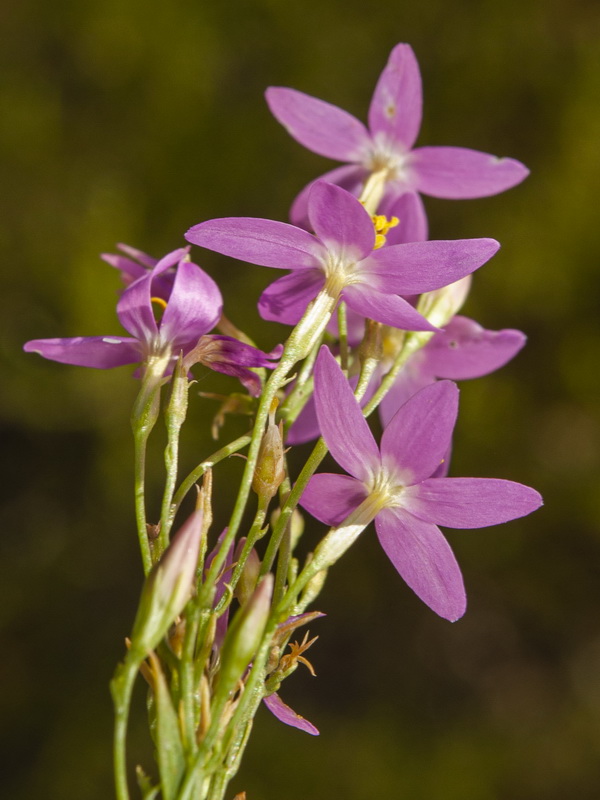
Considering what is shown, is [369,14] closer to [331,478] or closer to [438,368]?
[438,368]

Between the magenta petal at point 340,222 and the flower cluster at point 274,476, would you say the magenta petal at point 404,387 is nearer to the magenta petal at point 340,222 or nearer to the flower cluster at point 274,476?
the flower cluster at point 274,476

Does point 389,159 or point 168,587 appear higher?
point 389,159

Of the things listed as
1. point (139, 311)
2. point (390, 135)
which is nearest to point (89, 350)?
point (139, 311)

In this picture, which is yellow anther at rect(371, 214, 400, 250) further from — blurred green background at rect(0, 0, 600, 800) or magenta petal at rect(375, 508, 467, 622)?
blurred green background at rect(0, 0, 600, 800)

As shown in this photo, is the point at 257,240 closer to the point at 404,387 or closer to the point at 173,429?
the point at 173,429

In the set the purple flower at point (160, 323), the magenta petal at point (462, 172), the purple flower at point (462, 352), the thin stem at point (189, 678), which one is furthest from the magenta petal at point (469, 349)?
the thin stem at point (189, 678)

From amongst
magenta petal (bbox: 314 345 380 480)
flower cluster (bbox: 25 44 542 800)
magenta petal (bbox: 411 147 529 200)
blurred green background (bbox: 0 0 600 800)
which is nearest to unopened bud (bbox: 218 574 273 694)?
flower cluster (bbox: 25 44 542 800)

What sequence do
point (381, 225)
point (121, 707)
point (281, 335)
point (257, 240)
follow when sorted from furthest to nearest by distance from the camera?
1. point (281, 335)
2. point (381, 225)
3. point (257, 240)
4. point (121, 707)
